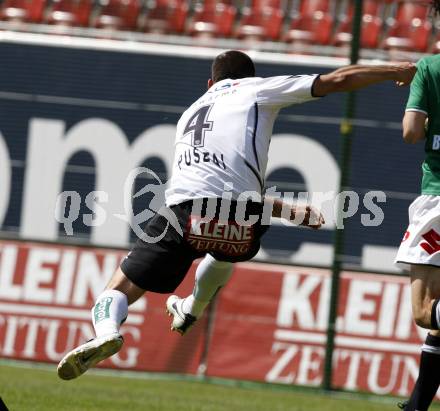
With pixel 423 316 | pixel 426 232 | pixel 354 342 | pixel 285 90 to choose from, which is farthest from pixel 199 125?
pixel 354 342

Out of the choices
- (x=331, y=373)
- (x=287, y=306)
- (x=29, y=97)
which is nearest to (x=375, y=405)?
(x=331, y=373)

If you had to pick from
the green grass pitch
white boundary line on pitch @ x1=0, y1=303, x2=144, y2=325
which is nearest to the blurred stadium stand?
white boundary line on pitch @ x1=0, y1=303, x2=144, y2=325

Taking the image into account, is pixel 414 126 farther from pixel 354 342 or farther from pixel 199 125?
pixel 354 342

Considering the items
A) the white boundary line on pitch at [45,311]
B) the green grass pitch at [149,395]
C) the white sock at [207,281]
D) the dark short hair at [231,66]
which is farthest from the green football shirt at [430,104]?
the white boundary line on pitch at [45,311]

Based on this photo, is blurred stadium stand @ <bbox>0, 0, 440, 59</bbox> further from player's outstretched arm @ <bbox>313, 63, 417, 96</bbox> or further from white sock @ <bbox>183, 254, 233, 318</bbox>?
player's outstretched arm @ <bbox>313, 63, 417, 96</bbox>

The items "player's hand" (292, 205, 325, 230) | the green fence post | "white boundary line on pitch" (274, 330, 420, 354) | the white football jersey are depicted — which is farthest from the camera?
"white boundary line on pitch" (274, 330, 420, 354)

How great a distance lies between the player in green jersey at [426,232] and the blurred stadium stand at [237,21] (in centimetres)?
587

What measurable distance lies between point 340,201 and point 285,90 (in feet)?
14.0

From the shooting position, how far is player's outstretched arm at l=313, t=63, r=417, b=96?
6043 millimetres

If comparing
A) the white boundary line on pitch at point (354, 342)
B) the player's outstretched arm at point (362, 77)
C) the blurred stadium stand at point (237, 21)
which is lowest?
the white boundary line on pitch at point (354, 342)

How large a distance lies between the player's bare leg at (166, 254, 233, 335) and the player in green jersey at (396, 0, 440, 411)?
3.60 ft

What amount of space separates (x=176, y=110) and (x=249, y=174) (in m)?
5.39

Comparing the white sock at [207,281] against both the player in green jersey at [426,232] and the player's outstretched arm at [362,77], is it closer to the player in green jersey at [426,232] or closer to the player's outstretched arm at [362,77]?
the player in green jersey at [426,232]

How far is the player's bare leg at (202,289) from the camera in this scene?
23.1 feet
